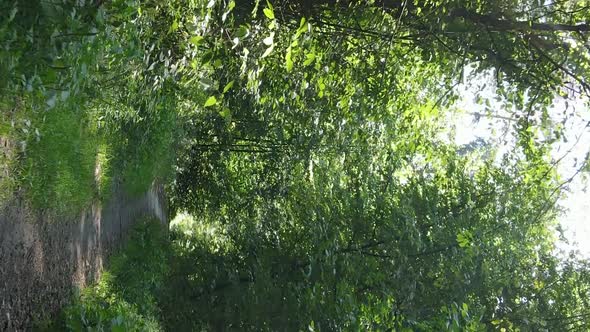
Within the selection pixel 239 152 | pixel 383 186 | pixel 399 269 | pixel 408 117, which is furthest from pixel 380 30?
pixel 239 152

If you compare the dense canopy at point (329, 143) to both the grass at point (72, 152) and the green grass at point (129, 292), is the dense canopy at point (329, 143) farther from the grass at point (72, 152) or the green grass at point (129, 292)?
the green grass at point (129, 292)

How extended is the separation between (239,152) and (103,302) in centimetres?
811

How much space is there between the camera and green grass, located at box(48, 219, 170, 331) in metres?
6.54

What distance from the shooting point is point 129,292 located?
388 inches

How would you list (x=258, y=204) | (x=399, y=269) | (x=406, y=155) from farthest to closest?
(x=258, y=204)
(x=406, y=155)
(x=399, y=269)

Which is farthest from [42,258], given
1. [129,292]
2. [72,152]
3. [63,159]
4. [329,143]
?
[329,143]

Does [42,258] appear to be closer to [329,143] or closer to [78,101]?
[78,101]

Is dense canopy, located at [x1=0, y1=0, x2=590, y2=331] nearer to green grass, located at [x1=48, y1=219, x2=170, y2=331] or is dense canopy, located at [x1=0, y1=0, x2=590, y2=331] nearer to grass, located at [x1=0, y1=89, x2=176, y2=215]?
grass, located at [x1=0, y1=89, x2=176, y2=215]

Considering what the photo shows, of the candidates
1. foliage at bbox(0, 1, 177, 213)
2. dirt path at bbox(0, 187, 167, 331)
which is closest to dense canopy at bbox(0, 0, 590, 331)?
foliage at bbox(0, 1, 177, 213)

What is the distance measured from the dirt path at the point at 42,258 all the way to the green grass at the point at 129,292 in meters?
0.23

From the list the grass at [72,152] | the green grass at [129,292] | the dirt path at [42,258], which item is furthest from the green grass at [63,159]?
the green grass at [129,292]

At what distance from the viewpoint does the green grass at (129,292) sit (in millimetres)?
6535

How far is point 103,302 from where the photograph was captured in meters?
8.18

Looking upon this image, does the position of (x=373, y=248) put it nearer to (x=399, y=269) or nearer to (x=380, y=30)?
(x=399, y=269)
